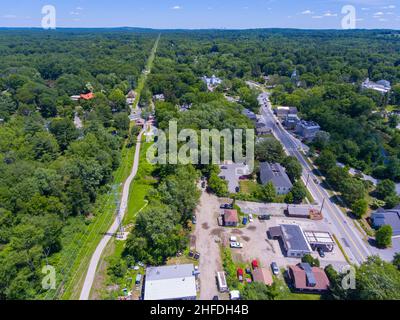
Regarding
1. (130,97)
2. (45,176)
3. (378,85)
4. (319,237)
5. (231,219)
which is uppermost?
(378,85)

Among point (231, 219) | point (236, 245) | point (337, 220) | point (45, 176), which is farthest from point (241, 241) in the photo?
point (45, 176)

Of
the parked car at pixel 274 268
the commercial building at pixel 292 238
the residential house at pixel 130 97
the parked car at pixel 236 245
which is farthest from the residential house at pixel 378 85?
the parked car at pixel 274 268

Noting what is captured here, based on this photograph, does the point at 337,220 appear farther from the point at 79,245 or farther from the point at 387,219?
the point at 79,245

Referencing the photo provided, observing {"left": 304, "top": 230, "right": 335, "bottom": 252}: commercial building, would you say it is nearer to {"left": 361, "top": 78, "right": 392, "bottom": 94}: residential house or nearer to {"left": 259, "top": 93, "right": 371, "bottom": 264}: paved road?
{"left": 259, "top": 93, "right": 371, "bottom": 264}: paved road

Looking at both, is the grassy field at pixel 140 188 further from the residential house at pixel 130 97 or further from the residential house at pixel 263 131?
the residential house at pixel 130 97

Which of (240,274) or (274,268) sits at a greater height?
(274,268)

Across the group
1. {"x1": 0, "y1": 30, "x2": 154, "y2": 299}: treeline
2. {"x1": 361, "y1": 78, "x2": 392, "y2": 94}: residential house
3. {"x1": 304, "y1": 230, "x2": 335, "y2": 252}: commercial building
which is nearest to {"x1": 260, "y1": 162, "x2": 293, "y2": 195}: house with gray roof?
{"x1": 304, "y1": 230, "x2": 335, "y2": 252}: commercial building
